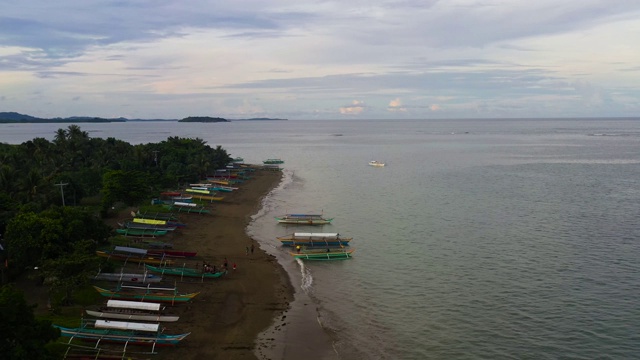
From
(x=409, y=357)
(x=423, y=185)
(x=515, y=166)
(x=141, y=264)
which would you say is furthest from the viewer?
(x=515, y=166)

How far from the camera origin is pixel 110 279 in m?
30.6

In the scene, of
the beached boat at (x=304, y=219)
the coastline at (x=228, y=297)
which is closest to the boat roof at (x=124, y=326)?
the coastline at (x=228, y=297)

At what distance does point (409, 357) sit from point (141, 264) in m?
20.6

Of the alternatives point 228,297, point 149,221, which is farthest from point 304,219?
point 228,297

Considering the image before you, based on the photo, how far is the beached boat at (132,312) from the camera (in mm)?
25359

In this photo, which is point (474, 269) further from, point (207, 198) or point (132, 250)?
point (207, 198)

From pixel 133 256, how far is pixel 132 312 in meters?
9.90

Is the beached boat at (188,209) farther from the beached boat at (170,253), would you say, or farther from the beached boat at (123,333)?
the beached boat at (123,333)

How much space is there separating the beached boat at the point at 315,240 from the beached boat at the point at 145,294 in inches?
567

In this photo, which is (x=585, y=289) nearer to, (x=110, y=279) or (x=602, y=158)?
(x=110, y=279)

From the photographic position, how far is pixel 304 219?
171ft

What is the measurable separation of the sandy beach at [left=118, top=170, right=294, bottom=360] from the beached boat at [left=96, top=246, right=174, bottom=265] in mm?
2160

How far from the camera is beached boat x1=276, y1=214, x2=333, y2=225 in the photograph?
5141 cm

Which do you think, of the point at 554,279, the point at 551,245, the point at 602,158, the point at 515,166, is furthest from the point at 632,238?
the point at 602,158
